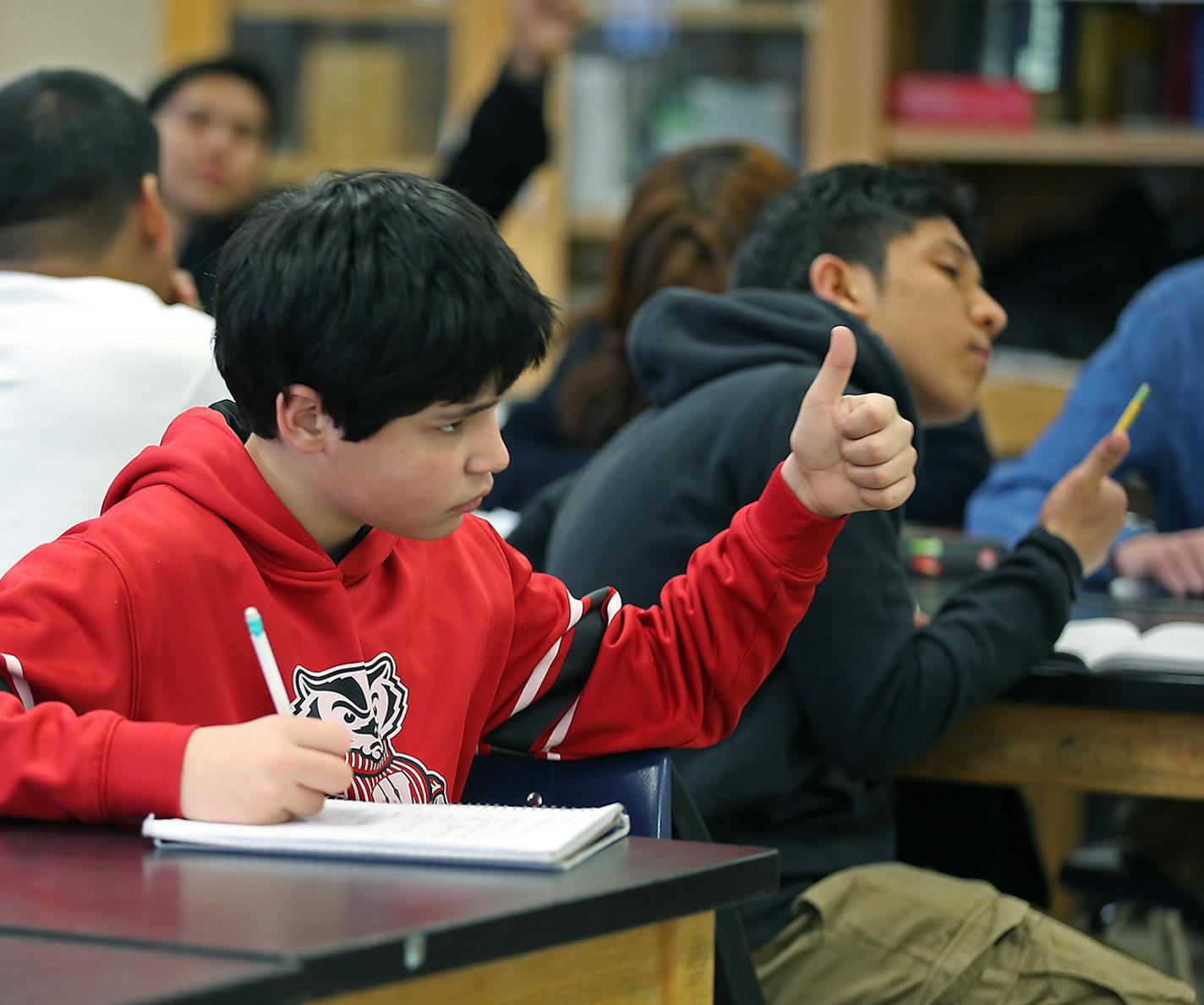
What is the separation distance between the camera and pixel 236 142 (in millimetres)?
3723

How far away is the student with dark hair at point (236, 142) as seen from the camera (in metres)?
3.16

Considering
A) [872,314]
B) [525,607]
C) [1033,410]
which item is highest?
[872,314]

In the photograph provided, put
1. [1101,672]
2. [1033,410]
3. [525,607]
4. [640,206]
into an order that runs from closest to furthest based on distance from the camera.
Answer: [525,607], [1101,672], [640,206], [1033,410]

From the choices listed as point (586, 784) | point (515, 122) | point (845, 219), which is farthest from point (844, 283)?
point (515, 122)

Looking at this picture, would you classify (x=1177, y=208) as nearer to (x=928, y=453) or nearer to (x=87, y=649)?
(x=928, y=453)

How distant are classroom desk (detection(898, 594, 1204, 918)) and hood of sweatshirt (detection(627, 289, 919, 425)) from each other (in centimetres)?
27

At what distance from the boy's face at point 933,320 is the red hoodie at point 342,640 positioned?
52 centimetres

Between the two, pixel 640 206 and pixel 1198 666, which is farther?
pixel 640 206

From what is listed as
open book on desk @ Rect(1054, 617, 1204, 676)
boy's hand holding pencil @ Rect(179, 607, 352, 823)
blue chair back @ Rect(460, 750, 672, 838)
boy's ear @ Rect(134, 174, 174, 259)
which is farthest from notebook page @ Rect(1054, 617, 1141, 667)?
boy's ear @ Rect(134, 174, 174, 259)

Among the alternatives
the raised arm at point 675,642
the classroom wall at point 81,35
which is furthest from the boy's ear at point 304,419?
the classroom wall at point 81,35

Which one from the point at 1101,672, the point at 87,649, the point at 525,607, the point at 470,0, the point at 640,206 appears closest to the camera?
the point at 87,649

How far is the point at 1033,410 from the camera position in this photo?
149 inches

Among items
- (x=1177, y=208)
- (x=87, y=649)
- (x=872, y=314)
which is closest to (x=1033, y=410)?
(x=1177, y=208)

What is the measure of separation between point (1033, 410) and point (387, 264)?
115 inches
